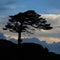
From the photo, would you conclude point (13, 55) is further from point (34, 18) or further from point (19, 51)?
point (34, 18)

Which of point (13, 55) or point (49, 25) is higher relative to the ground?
point (49, 25)

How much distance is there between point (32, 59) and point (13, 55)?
444 cm

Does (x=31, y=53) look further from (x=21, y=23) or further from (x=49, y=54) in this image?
(x=21, y=23)

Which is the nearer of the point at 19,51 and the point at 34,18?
the point at 19,51

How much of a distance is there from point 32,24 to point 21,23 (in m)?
4.09

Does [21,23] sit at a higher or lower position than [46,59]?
higher

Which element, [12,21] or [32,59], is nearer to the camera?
[32,59]

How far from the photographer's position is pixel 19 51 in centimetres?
6419

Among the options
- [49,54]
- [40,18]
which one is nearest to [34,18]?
[40,18]

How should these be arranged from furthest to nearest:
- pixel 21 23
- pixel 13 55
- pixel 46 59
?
pixel 21 23 → pixel 46 59 → pixel 13 55

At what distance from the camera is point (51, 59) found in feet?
224

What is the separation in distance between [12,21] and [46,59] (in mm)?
29167

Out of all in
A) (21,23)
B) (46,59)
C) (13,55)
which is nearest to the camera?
(13,55)

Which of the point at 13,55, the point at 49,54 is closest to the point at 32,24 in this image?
the point at 49,54
